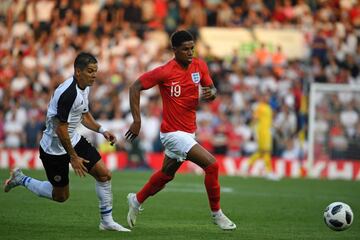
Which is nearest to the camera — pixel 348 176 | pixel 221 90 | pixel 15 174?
pixel 15 174

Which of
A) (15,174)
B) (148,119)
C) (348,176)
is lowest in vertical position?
(348,176)

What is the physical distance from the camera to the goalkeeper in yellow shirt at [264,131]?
2410cm

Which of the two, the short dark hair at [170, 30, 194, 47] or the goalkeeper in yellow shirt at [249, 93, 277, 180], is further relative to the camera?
the goalkeeper in yellow shirt at [249, 93, 277, 180]

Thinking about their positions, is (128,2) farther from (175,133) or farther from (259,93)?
(175,133)

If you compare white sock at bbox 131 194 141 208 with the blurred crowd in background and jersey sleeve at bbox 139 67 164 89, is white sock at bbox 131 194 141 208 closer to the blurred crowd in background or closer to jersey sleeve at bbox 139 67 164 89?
jersey sleeve at bbox 139 67 164 89

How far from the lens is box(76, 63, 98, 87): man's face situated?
10789 mm

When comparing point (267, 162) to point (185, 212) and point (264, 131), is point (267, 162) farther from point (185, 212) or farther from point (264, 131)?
point (185, 212)

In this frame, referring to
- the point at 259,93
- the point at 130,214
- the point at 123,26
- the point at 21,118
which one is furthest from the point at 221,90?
the point at 130,214

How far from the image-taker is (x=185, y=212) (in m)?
14.1

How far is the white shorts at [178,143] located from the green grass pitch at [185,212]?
A: 3.40ft

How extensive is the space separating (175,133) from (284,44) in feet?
57.7

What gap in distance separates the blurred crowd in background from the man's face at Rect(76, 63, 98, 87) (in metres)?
14.7

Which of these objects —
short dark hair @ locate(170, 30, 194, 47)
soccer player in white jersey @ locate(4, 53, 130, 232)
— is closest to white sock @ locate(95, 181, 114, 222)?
soccer player in white jersey @ locate(4, 53, 130, 232)

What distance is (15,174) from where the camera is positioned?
12.0m
